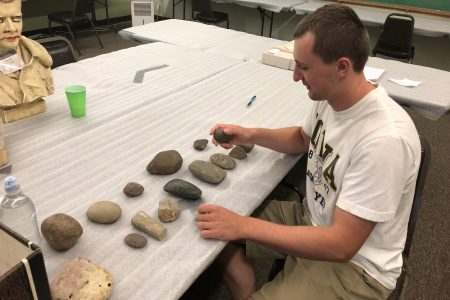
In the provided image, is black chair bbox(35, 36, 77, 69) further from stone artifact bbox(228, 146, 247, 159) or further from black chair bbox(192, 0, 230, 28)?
black chair bbox(192, 0, 230, 28)

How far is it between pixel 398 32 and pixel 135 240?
3.39 metres

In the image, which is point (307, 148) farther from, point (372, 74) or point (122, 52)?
point (122, 52)

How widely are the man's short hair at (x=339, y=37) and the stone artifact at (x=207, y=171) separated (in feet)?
1.48

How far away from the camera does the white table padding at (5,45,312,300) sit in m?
0.83

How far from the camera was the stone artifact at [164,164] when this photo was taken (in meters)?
1.11

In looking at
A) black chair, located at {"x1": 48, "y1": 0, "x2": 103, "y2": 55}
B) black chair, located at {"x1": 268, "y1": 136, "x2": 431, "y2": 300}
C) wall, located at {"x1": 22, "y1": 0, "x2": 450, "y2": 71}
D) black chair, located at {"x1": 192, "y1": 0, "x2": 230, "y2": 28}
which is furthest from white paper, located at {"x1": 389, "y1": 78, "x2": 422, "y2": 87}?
black chair, located at {"x1": 48, "y1": 0, "x2": 103, "y2": 55}

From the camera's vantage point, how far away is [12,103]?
4.26ft

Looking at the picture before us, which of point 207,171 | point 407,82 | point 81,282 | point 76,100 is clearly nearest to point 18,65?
point 76,100

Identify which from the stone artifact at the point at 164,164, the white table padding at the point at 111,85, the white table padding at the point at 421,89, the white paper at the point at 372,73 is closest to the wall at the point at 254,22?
the white table padding at the point at 421,89

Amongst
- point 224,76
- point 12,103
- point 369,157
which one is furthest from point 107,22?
point 369,157

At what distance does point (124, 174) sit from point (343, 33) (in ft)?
2.38

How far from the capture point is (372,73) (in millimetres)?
2133

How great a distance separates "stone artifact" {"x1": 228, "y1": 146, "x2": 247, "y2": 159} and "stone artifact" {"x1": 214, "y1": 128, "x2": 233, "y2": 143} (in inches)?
1.6

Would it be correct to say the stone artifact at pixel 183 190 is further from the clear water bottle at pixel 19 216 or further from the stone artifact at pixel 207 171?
the clear water bottle at pixel 19 216
